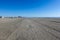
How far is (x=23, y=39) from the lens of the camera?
7746mm

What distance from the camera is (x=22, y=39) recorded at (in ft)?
25.4

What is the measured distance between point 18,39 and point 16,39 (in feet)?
0.64

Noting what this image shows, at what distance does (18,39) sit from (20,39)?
0.20 metres

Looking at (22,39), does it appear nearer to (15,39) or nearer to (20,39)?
(20,39)

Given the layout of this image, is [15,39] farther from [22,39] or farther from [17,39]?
[22,39]

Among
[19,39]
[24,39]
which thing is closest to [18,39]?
[19,39]

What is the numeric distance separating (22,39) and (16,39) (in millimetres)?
583

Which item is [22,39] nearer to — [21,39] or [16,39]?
[21,39]

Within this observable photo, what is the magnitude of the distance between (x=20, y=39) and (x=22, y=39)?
0.64ft

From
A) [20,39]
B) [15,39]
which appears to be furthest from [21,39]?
[15,39]

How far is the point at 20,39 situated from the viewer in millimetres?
7719

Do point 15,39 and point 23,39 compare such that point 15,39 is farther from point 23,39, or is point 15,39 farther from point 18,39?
point 23,39

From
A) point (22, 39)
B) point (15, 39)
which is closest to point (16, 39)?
point (15, 39)

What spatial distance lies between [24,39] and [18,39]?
58 centimetres
